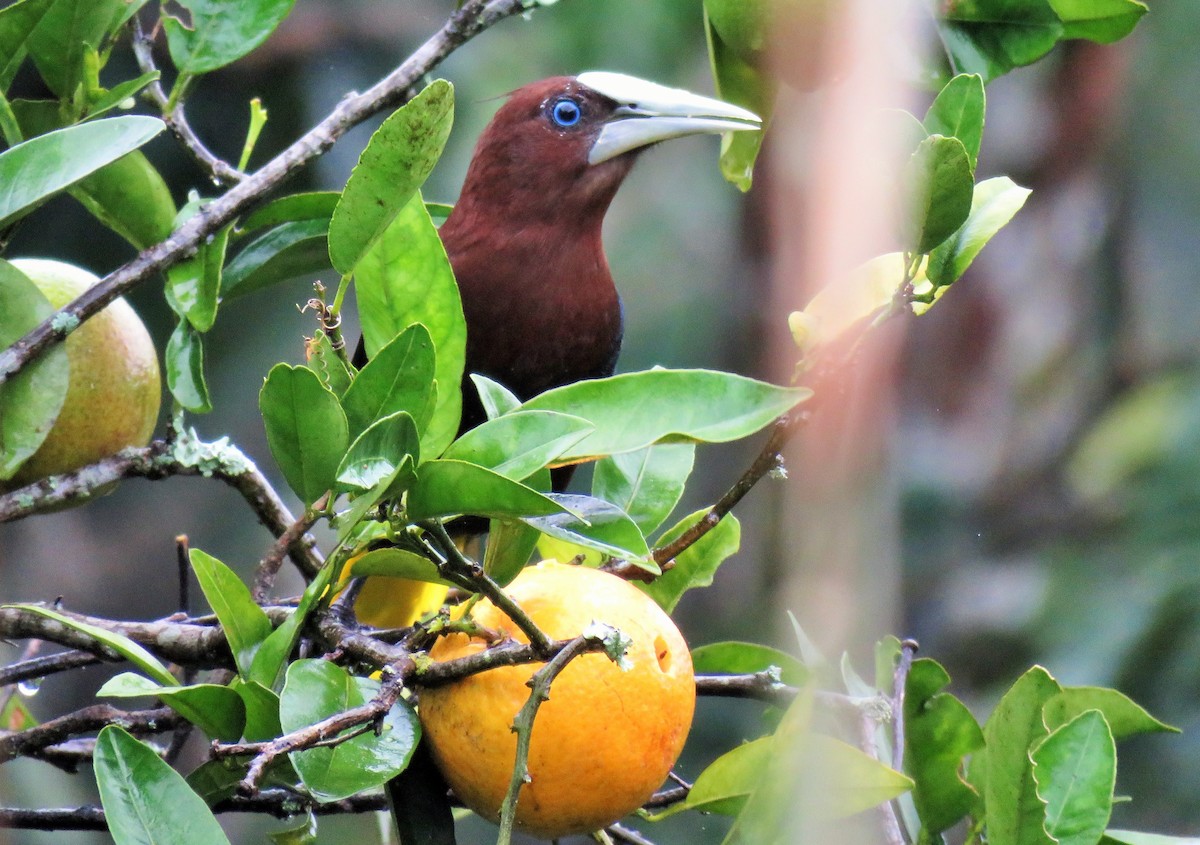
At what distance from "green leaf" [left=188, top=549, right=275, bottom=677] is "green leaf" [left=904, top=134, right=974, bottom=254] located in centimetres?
59

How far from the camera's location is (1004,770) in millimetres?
1187

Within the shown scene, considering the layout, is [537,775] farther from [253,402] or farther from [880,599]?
[253,402]

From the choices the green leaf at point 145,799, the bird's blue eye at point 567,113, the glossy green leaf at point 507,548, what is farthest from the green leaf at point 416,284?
the bird's blue eye at point 567,113

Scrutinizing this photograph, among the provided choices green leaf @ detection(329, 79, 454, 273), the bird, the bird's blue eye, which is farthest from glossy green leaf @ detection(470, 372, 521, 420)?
the bird's blue eye

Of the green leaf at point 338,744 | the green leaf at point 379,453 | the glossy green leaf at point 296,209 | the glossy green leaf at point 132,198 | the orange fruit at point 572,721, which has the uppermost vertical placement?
the glossy green leaf at point 132,198

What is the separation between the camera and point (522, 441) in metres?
1.00

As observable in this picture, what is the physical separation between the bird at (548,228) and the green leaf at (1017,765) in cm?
91

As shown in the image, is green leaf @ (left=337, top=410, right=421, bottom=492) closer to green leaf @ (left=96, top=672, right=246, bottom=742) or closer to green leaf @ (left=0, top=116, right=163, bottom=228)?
green leaf @ (left=96, top=672, right=246, bottom=742)

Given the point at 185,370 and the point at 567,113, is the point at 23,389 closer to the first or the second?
the point at 185,370

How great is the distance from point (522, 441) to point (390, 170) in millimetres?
212

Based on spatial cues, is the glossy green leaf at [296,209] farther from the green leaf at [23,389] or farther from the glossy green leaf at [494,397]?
the glossy green leaf at [494,397]

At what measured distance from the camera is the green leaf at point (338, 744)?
970 mm

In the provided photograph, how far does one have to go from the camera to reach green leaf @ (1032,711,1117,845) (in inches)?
46.3

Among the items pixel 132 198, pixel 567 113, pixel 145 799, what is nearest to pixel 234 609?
pixel 145 799
